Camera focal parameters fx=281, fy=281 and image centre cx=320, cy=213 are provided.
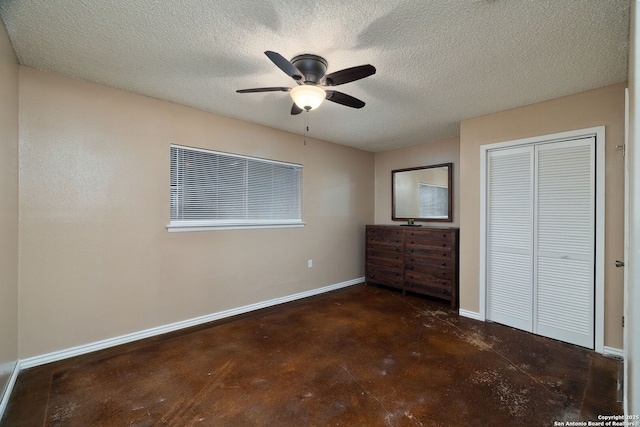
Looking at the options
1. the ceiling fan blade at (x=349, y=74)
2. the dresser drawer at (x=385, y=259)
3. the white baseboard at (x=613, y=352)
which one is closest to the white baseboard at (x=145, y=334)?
the dresser drawer at (x=385, y=259)

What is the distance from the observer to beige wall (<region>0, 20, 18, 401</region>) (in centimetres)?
175

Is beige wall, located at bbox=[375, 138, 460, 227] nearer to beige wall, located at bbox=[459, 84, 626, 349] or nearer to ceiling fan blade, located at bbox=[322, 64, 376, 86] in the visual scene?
beige wall, located at bbox=[459, 84, 626, 349]

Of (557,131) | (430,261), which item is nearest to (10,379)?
(430,261)

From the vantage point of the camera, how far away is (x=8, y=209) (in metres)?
1.91

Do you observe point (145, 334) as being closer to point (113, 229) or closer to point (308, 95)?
point (113, 229)

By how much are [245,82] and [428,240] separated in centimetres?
302

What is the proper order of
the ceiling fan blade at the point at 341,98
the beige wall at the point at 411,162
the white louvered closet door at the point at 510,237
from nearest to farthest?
the ceiling fan blade at the point at 341,98 → the white louvered closet door at the point at 510,237 → the beige wall at the point at 411,162

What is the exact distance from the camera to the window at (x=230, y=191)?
119 inches

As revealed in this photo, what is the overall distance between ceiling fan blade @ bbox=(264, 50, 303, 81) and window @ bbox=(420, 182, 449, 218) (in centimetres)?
318

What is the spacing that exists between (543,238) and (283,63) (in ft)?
9.76

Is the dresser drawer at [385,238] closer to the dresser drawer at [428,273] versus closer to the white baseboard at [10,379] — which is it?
the dresser drawer at [428,273]

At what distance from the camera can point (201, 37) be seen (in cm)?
183

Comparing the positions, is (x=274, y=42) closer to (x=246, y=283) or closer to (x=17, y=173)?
(x=17, y=173)

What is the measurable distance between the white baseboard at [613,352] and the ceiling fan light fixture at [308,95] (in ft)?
10.6
